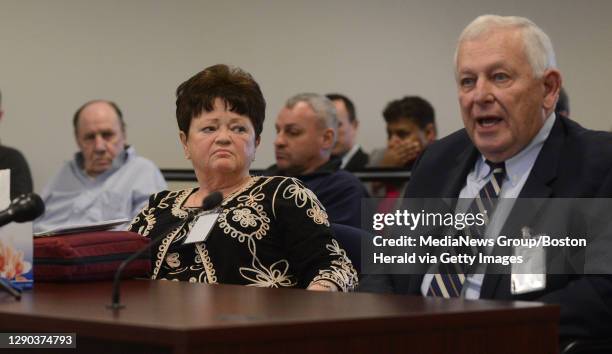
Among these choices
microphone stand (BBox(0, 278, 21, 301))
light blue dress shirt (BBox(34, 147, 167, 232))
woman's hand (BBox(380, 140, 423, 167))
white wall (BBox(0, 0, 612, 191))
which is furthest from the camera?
white wall (BBox(0, 0, 612, 191))

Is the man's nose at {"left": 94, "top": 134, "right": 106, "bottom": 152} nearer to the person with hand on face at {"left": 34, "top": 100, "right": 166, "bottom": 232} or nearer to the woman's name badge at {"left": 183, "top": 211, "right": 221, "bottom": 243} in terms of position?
the person with hand on face at {"left": 34, "top": 100, "right": 166, "bottom": 232}

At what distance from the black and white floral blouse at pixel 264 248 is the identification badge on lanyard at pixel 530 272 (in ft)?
1.47

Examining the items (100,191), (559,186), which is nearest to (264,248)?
(559,186)

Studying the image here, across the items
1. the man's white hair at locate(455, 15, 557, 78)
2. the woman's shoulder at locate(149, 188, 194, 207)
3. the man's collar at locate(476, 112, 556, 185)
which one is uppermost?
the man's white hair at locate(455, 15, 557, 78)

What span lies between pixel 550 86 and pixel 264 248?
3.02 ft

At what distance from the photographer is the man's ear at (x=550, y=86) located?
2.77 meters

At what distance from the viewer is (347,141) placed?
6457mm

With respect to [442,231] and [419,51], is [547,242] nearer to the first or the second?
[442,231]

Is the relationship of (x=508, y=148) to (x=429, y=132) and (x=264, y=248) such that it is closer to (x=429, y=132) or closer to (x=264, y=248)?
(x=264, y=248)

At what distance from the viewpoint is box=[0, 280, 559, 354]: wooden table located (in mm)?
1529

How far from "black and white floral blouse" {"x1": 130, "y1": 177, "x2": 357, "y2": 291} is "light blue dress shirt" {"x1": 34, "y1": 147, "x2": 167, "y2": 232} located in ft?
9.45

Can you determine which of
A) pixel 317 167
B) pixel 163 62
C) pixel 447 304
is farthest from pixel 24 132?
pixel 447 304

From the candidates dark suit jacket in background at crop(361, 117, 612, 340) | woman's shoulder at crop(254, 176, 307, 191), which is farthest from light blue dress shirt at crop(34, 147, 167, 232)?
dark suit jacket in background at crop(361, 117, 612, 340)

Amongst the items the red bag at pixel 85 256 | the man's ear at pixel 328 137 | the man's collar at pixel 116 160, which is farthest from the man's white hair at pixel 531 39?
the man's collar at pixel 116 160
